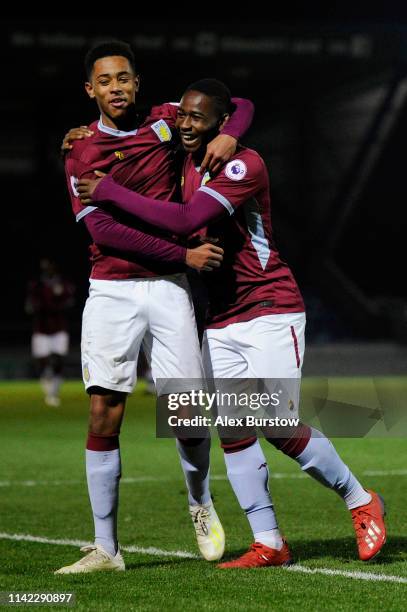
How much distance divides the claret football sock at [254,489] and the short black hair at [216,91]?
1.54 metres

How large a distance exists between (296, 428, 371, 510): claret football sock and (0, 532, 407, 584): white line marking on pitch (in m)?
0.36

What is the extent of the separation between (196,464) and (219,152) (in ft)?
4.69

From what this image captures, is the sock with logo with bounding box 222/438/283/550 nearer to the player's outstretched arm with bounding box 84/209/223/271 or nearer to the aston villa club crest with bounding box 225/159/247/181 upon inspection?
the player's outstretched arm with bounding box 84/209/223/271

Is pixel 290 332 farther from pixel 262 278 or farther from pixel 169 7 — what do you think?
pixel 169 7

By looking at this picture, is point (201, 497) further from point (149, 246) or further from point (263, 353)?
point (149, 246)

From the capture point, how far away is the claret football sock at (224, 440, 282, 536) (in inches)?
209

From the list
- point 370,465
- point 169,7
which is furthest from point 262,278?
point 169,7

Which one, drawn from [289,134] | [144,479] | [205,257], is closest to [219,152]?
[205,257]

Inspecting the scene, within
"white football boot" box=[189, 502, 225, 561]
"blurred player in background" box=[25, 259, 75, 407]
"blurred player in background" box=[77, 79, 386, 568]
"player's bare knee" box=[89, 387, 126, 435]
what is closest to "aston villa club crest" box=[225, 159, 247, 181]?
"blurred player in background" box=[77, 79, 386, 568]

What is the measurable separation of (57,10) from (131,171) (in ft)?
76.3

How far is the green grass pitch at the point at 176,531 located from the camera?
469 cm

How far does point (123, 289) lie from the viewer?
17.7ft

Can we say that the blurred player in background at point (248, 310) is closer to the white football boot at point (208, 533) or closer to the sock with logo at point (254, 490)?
the sock with logo at point (254, 490)

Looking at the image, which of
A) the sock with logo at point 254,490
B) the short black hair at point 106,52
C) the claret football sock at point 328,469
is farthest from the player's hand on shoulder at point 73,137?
the claret football sock at point 328,469
